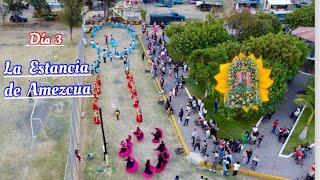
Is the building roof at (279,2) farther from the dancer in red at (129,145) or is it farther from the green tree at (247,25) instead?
the dancer in red at (129,145)

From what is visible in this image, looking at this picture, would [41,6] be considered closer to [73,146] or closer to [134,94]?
[134,94]

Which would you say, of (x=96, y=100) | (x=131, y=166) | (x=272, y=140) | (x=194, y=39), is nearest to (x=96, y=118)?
(x=96, y=100)

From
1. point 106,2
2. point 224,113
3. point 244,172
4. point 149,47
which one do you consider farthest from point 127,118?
point 106,2

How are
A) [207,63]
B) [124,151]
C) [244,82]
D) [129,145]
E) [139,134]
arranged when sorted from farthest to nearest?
[207,63]
[244,82]
[139,134]
[129,145]
[124,151]

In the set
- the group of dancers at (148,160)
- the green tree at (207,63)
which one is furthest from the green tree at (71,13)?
the group of dancers at (148,160)

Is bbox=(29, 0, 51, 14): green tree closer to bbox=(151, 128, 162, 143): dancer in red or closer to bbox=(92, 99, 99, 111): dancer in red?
bbox=(92, 99, 99, 111): dancer in red

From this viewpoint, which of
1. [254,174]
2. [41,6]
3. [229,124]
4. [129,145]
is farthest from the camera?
[41,6]
